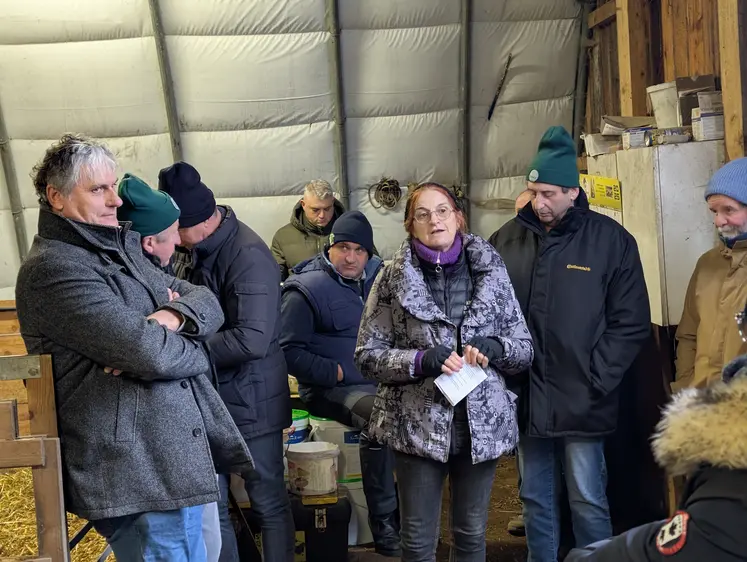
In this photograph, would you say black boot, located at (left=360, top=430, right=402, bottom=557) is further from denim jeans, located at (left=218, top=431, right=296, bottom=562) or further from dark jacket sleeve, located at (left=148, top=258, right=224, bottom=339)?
dark jacket sleeve, located at (left=148, top=258, right=224, bottom=339)

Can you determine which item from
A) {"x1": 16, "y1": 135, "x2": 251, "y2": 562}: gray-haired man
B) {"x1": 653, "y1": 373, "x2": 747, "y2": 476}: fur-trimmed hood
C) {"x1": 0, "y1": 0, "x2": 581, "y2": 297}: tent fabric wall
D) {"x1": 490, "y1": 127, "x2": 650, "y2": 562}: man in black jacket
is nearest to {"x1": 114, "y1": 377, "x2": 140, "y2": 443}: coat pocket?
{"x1": 16, "y1": 135, "x2": 251, "y2": 562}: gray-haired man

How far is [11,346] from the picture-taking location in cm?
499

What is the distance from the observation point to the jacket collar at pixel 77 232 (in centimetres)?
223

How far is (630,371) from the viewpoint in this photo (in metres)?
3.78

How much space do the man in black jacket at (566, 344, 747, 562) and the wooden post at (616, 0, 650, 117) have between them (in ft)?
11.6

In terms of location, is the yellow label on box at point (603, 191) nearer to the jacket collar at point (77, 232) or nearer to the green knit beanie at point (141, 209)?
the green knit beanie at point (141, 209)

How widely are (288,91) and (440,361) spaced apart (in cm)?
432

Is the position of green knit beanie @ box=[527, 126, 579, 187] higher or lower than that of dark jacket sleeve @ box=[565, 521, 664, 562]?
higher

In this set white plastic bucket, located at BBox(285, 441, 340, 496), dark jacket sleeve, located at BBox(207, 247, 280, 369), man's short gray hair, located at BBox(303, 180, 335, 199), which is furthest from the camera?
man's short gray hair, located at BBox(303, 180, 335, 199)

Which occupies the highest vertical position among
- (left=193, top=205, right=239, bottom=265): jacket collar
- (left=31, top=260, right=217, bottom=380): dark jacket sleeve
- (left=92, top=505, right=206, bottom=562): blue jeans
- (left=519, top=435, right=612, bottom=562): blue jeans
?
(left=193, top=205, right=239, bottom=265): jacket collar

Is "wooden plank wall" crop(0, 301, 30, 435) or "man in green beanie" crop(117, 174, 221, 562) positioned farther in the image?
"wooden plank wall" crop(0, 301, 30, 435)

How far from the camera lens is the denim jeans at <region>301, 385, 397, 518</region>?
156 inches

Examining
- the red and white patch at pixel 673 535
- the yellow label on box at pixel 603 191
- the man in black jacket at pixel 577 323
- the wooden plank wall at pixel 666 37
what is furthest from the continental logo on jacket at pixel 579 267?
the red and white patch at pixel 673 535

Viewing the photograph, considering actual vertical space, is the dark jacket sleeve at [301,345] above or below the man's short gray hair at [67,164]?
below
